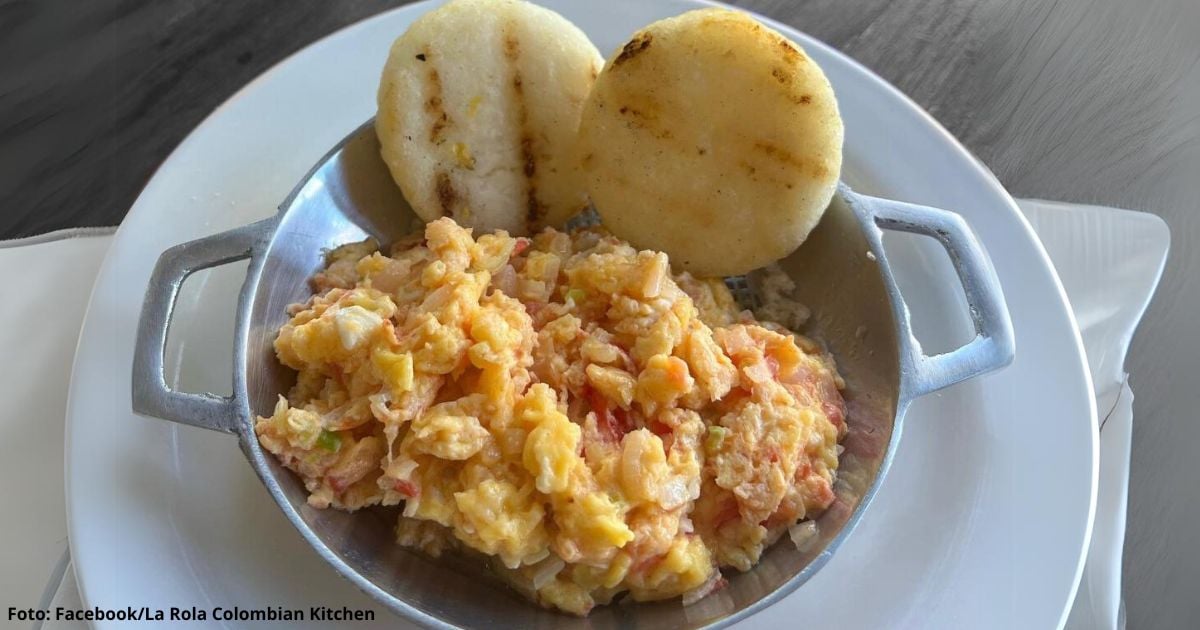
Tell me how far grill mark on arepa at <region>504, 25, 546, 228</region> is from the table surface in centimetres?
105

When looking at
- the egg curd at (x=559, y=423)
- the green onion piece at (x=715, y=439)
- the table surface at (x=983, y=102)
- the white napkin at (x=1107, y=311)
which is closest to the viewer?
the egg curd at (x=559, y=423)

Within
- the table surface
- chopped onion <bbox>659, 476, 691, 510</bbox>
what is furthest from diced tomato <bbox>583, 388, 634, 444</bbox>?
the table surface

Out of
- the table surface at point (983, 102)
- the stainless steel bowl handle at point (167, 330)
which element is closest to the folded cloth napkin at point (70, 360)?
the table surface at point (983, 102)

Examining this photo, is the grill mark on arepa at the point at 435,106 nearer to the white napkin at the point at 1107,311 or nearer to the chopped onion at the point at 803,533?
the chopped onion at the point at 803,533

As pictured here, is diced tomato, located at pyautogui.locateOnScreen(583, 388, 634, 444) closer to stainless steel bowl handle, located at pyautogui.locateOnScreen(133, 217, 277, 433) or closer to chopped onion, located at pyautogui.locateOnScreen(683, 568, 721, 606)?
chopped onion, located at pyautogui.locateOnScreen(683, 568, 721, 606)

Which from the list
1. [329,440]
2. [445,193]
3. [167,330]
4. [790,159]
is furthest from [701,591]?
[167,330]

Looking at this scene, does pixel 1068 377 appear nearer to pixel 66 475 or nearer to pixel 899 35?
pixel 899 35

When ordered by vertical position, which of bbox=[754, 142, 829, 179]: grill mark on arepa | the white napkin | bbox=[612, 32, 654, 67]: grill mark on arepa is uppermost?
bbox=[612, 32, 654, 67]: grill mark on arepa

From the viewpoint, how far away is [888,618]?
1.53 metres

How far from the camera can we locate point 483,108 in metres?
1.62

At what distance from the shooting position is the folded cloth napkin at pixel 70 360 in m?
1.55

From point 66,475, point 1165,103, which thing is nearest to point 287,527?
point 66,475

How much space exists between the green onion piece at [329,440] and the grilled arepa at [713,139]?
67 cm

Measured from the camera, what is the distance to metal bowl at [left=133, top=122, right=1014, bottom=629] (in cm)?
132
